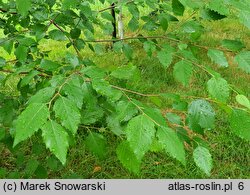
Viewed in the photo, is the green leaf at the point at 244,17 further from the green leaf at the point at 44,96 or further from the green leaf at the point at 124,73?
the green leaf at the point at 44,96

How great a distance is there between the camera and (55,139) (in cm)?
103

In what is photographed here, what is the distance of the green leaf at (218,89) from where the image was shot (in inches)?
52.3

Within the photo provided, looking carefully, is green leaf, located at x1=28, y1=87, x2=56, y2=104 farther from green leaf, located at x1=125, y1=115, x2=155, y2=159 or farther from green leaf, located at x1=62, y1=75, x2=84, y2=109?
green leaf, located at x1=125, y1=115, x2=155, y2=159

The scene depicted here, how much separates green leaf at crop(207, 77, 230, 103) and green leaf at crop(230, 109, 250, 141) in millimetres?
92

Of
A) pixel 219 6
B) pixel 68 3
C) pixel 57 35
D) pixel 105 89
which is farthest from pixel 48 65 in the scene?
pixel 219 6

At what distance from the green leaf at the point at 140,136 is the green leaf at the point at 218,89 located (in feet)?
1.13

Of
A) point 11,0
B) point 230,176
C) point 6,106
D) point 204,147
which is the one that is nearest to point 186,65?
point 204,147

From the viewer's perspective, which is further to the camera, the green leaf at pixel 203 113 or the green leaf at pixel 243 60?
the green leaf at pixel 243 60

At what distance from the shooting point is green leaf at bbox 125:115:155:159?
1.07 metres

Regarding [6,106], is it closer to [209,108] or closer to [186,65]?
[186,65]

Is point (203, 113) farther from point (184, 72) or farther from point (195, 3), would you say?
point (195, 3)

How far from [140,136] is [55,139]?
232 millimetres

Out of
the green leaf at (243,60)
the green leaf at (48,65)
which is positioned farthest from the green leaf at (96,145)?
the green leaf at (243,60)

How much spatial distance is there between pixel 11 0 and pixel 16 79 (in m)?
2.38
